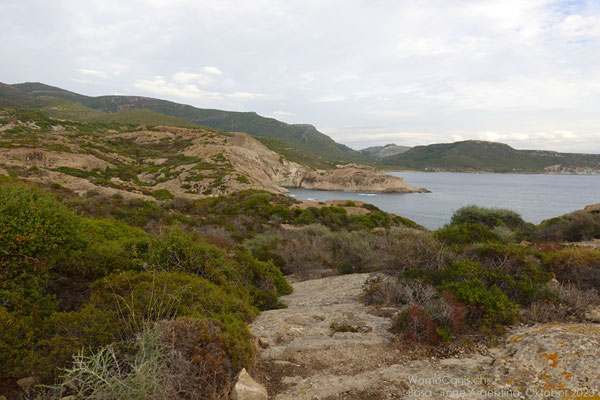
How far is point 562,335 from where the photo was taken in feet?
11.3

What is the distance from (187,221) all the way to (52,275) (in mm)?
12613

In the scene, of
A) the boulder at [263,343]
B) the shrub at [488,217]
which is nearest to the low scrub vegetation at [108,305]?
the boulder at [263,343]

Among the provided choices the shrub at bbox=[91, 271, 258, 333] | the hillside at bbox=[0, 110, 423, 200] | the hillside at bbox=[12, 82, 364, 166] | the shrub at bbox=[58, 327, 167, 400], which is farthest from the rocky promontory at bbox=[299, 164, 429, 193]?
the hillside at bbox=[12, 82, 364, 166]

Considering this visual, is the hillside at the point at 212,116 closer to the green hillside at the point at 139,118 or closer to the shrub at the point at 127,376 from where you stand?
the green hillside at the point at 139,118

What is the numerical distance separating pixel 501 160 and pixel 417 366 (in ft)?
612

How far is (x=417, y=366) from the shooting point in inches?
138

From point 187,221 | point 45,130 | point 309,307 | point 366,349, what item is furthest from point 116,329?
point 45,130

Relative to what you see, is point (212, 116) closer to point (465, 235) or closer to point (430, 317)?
point (465, 235)

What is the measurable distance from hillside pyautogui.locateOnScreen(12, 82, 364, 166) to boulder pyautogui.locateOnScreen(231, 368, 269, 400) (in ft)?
527

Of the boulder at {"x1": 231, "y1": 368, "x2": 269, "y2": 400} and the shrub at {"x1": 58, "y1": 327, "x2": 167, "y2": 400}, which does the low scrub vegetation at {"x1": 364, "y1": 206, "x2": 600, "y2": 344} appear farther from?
the shrub at {"x1": 58, "y1": 327, "x2": 167, "y2": 400}

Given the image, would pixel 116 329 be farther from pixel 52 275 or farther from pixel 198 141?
pixel 198 141

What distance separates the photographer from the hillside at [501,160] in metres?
151

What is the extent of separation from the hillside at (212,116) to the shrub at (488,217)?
14274 cm

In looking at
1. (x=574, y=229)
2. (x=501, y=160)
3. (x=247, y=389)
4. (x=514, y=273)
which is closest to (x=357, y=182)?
(x=574, y=229)
